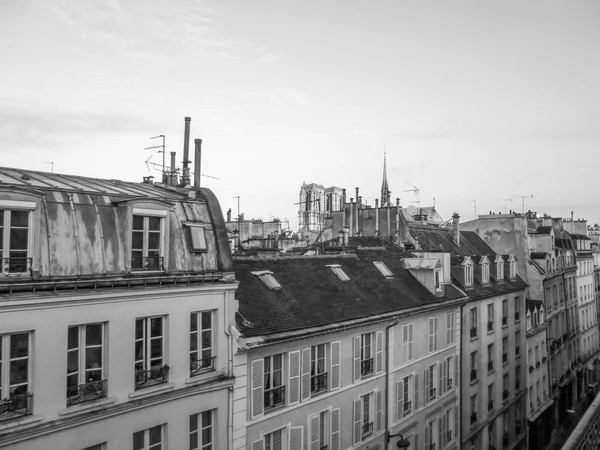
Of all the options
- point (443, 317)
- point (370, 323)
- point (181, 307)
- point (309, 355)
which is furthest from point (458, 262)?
point (181, 307)

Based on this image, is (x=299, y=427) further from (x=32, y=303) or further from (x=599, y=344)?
(x=599, y=344)

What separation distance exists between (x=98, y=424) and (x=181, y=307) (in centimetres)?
343

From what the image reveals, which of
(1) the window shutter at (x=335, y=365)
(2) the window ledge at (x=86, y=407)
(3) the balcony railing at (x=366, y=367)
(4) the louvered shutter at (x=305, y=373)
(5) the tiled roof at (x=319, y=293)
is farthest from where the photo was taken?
(3) the balcony railing at (x=366, y=367)

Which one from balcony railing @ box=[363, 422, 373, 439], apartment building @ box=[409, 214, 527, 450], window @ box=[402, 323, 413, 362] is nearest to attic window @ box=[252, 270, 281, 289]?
balcony railing @ box=[363, 422, 373, 439]

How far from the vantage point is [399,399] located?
76.8 feet

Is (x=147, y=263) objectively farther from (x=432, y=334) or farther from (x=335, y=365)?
(x=432, y=334)

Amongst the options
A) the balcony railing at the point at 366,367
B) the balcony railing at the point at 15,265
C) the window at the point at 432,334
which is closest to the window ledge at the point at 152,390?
the balcony railing at the point at 15,265

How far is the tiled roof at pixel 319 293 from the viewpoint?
17.8 metres

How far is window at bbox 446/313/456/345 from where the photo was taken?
28.1 metres

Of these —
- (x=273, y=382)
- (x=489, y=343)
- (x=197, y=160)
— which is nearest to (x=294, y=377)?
(x=273, y=382)

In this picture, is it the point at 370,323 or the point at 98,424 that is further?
the point at 370,323

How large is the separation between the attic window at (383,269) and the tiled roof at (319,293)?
9.9 inches

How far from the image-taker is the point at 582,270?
188ft

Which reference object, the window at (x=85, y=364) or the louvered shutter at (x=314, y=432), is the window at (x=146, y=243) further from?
the louvered shutter at (x=314, y=432)
